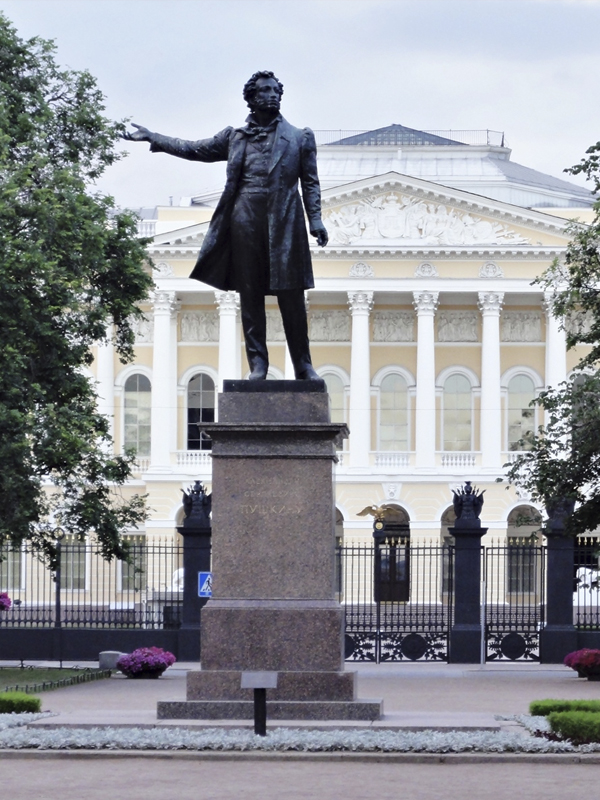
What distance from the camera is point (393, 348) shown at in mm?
63625

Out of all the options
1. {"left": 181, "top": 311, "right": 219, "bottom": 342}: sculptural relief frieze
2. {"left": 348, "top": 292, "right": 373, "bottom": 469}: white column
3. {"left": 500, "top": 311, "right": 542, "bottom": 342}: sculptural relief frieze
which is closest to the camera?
{"left": 348, "top": 292, "right": 373, "bottom": 469}: white column

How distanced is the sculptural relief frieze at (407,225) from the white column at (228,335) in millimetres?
4579

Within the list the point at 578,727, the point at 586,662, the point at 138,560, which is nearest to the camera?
the point at 578,727

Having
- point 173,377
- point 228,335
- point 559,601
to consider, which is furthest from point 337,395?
point 559,601

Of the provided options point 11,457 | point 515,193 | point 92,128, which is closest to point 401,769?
point 11,457

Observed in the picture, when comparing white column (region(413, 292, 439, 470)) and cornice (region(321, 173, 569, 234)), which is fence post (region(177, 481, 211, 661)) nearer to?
white column (region(413, 292, 439, 470))

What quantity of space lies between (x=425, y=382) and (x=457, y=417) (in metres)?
2.74

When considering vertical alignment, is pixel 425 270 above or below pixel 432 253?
below

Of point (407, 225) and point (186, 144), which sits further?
point (407, 225)

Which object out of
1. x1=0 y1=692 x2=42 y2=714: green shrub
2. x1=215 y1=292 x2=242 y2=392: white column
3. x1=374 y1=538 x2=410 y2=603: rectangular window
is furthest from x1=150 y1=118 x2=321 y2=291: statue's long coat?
x1=215 y1=292 x2=242 y2=392: white column

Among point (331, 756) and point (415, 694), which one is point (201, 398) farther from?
point (331, 756)

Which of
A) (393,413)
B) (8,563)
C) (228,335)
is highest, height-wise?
(228,335)

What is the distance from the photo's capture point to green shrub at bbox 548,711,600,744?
37.6 ft

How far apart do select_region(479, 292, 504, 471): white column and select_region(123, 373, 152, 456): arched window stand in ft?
42.1
